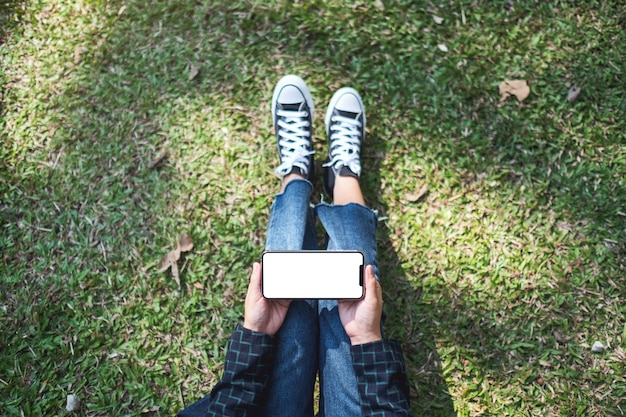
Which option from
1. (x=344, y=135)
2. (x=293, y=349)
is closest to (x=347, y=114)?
(x=344, y=135)

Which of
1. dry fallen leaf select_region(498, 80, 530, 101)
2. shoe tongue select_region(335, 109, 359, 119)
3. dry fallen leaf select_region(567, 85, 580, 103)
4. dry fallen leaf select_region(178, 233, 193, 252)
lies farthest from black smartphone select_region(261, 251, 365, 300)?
dry fallen leaf select_region(567, 85, 580, 103)

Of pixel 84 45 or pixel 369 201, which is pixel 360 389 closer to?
pixel 369 201

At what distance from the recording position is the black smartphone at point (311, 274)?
220cm

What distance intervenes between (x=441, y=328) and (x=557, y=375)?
2.19ft

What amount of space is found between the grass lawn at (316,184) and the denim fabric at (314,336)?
1.30 feet

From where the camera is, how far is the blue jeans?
7.29ft

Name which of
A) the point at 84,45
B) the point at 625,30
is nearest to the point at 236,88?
the point at 84,45

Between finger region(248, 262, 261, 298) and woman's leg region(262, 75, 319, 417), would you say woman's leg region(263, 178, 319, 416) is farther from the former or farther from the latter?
finger region(248, 262, 261, 298)

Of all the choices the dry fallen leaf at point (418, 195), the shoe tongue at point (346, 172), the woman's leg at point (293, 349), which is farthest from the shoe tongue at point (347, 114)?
the woman's leg at point (293, 349)

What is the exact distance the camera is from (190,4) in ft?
10.8

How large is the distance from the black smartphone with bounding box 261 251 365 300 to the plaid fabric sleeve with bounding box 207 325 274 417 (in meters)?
0.22

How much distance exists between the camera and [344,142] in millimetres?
2961

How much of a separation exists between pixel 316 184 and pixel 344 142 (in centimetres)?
33

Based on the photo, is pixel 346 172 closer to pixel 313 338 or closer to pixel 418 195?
pixel 418 195
